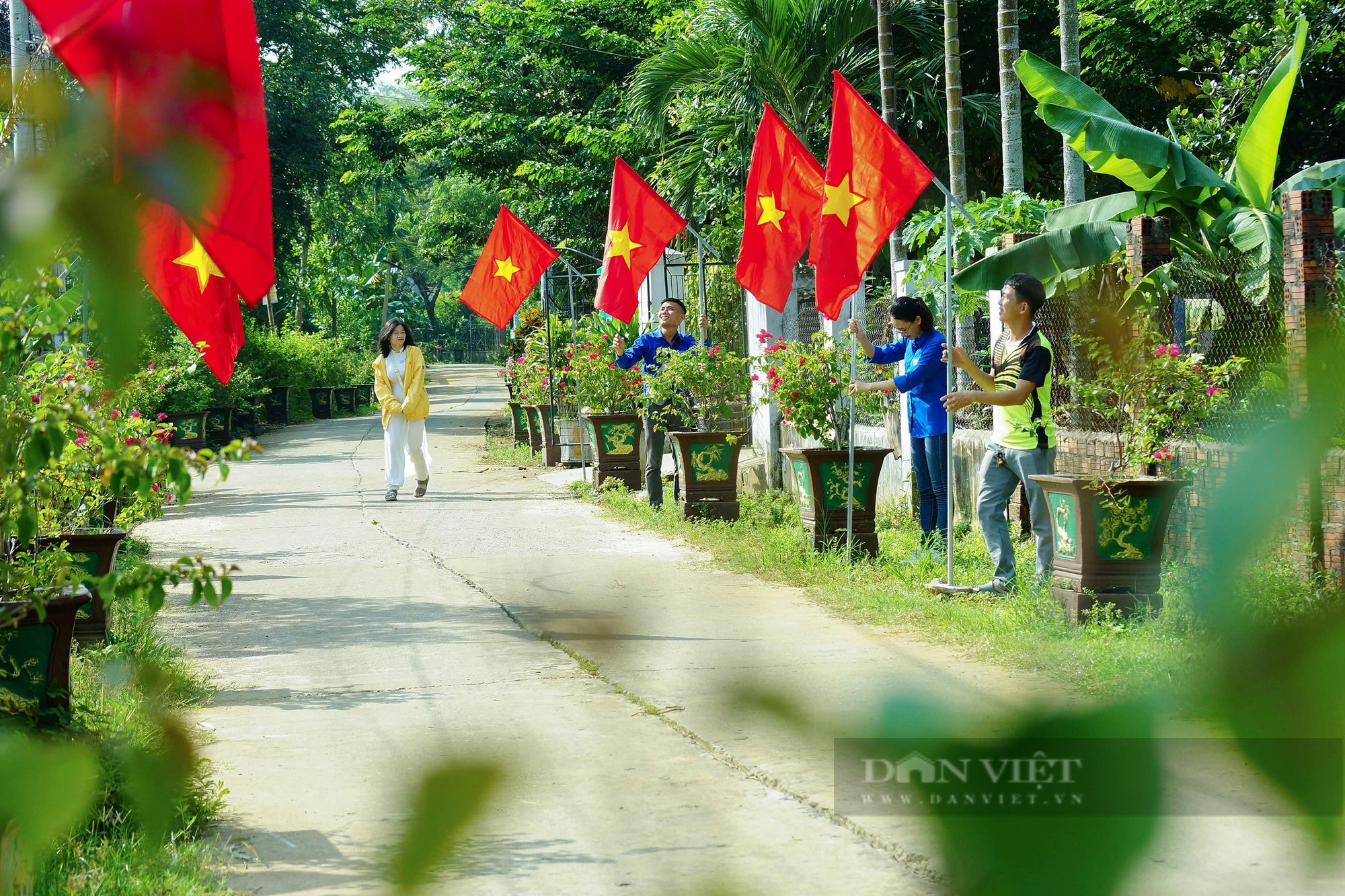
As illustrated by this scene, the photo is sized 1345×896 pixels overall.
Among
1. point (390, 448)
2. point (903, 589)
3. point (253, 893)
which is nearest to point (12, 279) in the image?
point (253, 893)

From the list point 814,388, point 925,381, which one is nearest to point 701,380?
point 814,388

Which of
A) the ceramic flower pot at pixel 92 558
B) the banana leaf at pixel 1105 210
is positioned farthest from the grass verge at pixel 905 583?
the ceramic flower pot at pixel 92 558

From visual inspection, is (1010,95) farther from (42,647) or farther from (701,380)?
(42,647)

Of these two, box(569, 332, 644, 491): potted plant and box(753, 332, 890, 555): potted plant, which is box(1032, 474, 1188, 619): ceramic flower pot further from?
box(569, 332, 644, 491): potted plant

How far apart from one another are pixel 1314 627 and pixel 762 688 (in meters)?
0.20

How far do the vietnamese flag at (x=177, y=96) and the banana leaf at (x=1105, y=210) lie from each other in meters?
8.56

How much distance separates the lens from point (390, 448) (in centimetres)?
1230

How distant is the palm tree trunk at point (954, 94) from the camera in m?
10.1

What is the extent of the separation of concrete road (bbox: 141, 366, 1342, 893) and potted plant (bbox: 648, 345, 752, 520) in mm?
797

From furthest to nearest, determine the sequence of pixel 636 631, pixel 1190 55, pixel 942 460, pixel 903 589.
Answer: pixel 1190 55 < pixel 942 460 < pixel 903 589 < pixel 636 631

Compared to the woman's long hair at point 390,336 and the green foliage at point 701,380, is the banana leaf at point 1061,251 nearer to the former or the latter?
the green foliage at point 701,380

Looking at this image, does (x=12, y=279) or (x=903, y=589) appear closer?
(x=12, y=279)

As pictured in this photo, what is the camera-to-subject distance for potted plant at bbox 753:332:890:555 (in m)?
8.20

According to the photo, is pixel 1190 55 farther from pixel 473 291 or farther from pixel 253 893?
pixel 253 893
